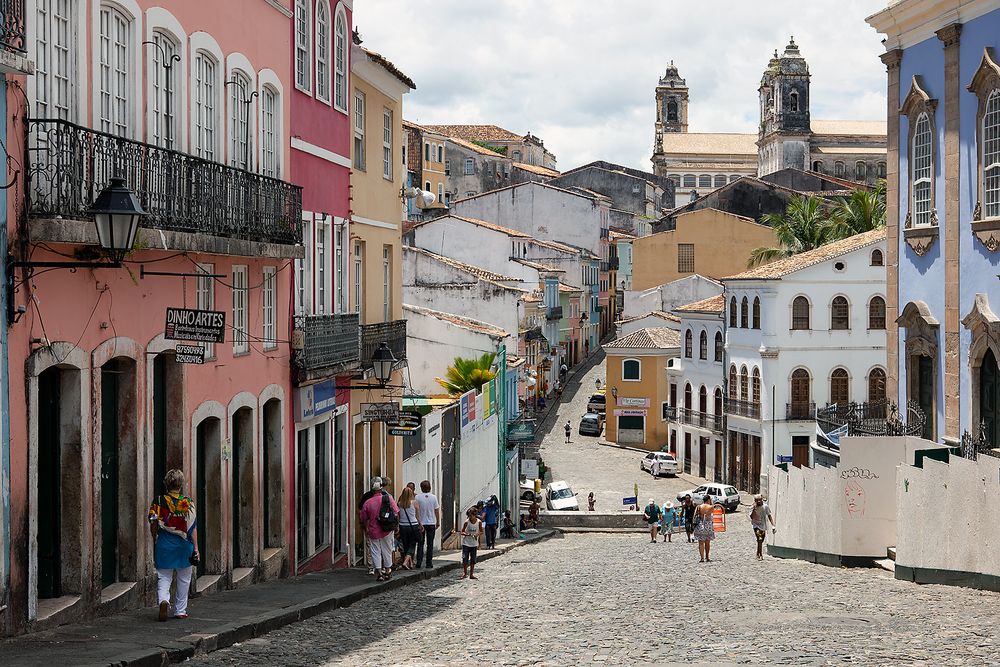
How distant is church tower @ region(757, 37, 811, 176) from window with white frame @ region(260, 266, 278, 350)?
4980 inches

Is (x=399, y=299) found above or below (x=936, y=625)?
above

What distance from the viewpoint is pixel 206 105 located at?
16016 millimetres

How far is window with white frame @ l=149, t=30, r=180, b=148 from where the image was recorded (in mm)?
14328

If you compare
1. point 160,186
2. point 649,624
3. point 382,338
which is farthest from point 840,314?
point 160,186

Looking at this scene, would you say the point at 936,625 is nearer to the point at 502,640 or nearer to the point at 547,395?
the point at 502,640

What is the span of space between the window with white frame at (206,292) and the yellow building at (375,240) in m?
6.08

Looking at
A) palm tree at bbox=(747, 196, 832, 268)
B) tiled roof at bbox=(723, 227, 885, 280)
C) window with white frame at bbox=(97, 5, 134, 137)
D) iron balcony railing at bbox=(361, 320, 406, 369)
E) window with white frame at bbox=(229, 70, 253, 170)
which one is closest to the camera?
window with white frame at bbox=(97, 5, 134, 137)

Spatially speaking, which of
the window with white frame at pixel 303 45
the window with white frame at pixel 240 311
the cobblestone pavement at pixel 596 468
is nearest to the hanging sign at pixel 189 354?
the window with white frame at pixel 240 311

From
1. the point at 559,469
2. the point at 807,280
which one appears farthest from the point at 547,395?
the point at 807,280

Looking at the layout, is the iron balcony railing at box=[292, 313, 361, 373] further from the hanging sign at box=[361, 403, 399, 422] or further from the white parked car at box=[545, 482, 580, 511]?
the white parked car at box=[545, 482, 580, 511]

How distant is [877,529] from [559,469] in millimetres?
35770

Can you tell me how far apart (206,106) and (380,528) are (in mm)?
5699

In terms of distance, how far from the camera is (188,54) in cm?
1516

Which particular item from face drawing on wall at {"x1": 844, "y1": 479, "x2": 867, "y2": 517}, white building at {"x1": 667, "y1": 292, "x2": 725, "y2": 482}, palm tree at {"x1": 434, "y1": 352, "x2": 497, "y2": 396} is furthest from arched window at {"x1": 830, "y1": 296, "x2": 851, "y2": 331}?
face drawing on wall at {"x1": 844, "y1": 479, "x2": 867, "y2": 517}
